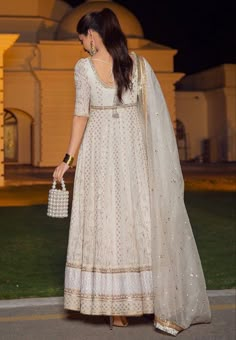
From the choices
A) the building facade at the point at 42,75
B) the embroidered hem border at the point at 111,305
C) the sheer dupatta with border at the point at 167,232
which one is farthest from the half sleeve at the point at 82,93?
the building facade at the point at 42,75

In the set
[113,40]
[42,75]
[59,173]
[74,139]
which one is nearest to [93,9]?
[42,75]

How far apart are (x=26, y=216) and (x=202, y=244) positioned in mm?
4219

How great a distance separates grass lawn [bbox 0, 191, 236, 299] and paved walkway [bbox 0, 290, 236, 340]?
657mm

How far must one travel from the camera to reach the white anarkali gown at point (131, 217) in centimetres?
468

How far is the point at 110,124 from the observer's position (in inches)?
190

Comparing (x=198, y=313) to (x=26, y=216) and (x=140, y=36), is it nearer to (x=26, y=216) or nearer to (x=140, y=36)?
(x=26, y=216)

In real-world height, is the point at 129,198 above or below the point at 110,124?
below

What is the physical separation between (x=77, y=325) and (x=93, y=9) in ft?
86.8

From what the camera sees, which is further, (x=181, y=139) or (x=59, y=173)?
(x=181, y=139)

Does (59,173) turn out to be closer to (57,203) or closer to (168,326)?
(57,203)

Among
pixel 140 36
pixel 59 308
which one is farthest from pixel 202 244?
pixel 140 36

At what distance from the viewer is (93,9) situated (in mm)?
30406

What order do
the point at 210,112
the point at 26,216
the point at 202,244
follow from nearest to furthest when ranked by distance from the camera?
the point at 202,244 → the point at 26,216 → the point at 210,112

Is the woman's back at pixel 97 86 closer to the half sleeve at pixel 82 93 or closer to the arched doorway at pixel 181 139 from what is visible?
the half sleeve at pixel 82 93
